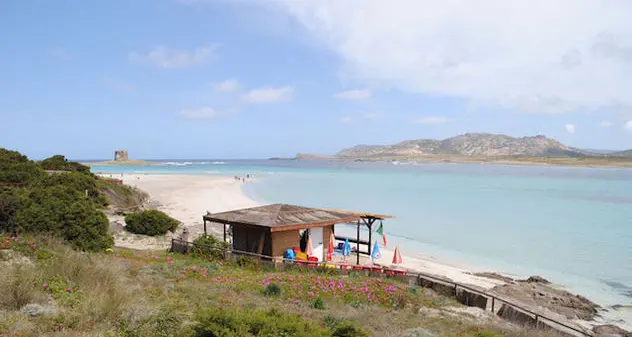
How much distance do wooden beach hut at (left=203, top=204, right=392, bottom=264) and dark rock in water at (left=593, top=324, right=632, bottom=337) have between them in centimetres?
833

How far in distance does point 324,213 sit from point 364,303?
630cm

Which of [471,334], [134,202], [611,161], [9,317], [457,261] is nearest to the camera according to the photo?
[9,317]

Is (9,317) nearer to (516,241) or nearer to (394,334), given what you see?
(394,334)

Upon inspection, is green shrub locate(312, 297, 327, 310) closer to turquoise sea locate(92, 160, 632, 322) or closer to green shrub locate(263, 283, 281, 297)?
green shrub locate(263, 283, 281, 297)

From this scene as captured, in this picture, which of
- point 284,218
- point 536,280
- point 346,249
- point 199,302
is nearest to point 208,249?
point 284,218

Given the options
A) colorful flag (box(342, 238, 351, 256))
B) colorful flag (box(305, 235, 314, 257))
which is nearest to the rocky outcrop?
colorful flag (box(342, 238, 351, 256))

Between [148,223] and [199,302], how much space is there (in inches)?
597

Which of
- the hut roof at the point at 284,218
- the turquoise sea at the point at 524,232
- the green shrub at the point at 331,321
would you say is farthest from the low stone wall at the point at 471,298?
the turquoise sea at the point at 524,232

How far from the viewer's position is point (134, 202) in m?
34.3

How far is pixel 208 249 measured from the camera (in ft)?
50.1

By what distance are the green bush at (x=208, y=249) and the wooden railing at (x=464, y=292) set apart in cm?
6

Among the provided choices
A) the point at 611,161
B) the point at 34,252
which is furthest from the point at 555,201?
the point at 611,161

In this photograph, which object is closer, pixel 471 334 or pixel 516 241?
pixel 471 334

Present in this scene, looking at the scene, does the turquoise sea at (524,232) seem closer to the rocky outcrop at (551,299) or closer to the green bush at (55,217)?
the rocky outcrop at (551,299)
